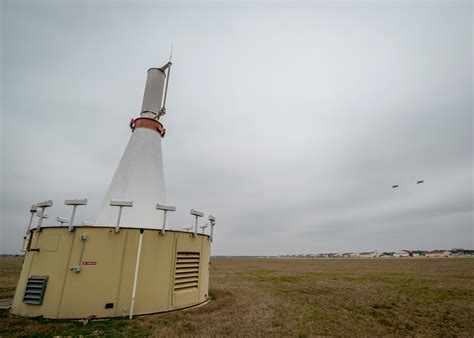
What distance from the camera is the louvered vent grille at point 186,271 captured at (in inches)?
363

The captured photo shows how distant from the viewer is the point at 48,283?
7.95 meters

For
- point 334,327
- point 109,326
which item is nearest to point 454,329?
point 334,327

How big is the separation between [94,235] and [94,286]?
63.1 inches

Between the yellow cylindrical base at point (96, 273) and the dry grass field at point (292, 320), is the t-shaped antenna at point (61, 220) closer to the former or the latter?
the yellow cylindrical base at point (96, 273)

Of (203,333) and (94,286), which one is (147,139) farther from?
(203,333)

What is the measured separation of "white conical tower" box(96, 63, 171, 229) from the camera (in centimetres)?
997

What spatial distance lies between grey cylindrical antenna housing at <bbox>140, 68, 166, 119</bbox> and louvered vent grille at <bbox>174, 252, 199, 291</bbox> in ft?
24.2

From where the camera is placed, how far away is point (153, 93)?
1310 cm

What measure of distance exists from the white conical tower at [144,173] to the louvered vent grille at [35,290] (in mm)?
2573

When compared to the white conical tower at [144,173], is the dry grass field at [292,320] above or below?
below

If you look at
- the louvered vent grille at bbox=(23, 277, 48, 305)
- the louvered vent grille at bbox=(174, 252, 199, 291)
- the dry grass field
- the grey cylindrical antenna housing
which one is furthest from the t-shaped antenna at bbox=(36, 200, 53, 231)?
the grey cylindrical antenna housing

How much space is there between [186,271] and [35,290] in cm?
495

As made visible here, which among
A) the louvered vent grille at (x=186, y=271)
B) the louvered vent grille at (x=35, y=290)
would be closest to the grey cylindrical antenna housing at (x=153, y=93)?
the louvered vent grille at (x=186, y=271)

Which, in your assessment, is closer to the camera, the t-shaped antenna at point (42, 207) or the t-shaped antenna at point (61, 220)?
the t-shaped antenna at point (42, 207)
